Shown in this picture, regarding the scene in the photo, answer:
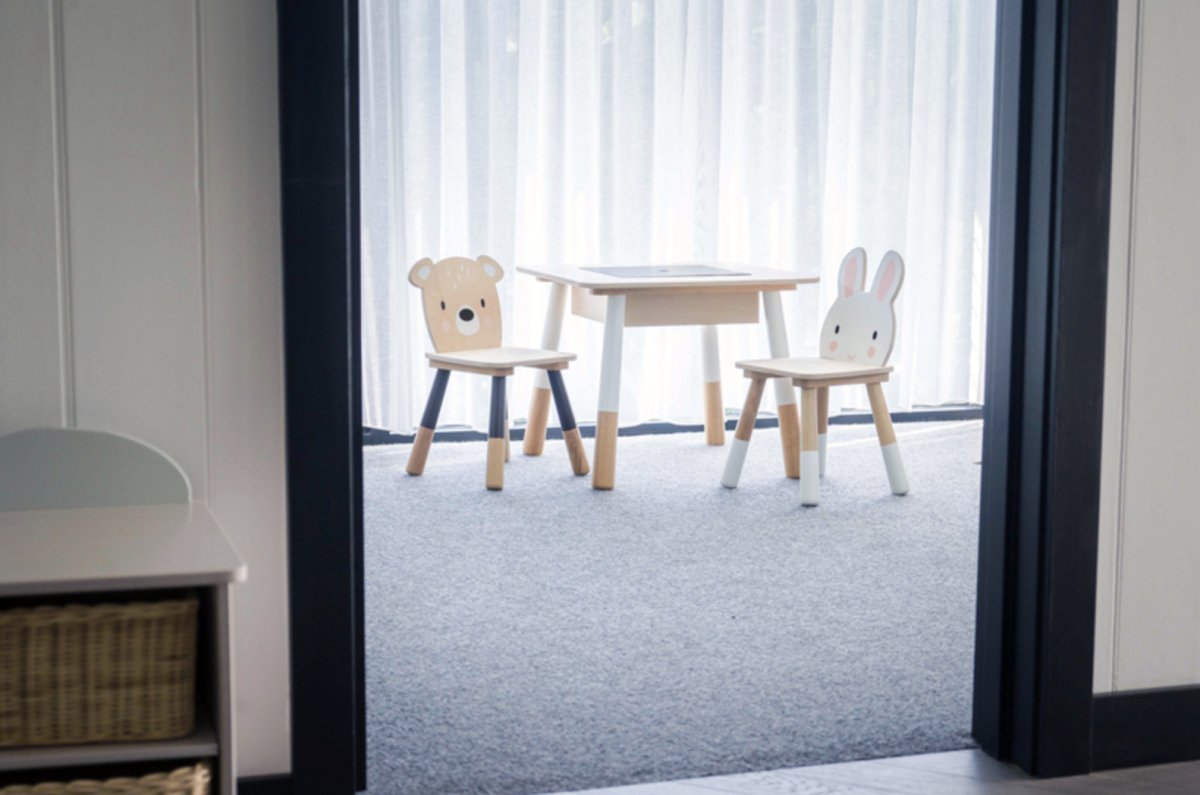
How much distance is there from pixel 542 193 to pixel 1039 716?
3.27 m

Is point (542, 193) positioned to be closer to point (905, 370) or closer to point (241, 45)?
point (905, 370)

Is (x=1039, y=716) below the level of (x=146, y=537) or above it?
below

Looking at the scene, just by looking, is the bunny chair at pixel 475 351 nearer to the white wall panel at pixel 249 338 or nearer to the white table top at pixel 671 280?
the white table top at pixel 671 280

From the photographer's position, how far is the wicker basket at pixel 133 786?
1.46 m

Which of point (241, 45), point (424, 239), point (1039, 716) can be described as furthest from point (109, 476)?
point (424, 239)

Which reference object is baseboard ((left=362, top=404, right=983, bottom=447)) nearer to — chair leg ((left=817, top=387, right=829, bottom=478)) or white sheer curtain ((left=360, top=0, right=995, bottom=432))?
white sheer curtain ((left=360, top=0, right=995, bottom=432))


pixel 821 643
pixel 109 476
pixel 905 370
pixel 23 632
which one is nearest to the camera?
pixel 23 632

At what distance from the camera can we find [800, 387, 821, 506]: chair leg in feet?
13.6

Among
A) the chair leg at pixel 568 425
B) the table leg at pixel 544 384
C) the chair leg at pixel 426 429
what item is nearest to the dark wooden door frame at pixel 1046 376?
the chair leg at pixel 568 425

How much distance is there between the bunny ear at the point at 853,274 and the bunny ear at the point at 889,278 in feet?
0.24

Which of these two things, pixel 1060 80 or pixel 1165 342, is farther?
pixel 1165 342

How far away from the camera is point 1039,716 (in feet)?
7.48

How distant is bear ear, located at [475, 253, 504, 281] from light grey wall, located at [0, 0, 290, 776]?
9.13 feet

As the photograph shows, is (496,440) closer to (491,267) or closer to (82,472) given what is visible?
(491,267)
